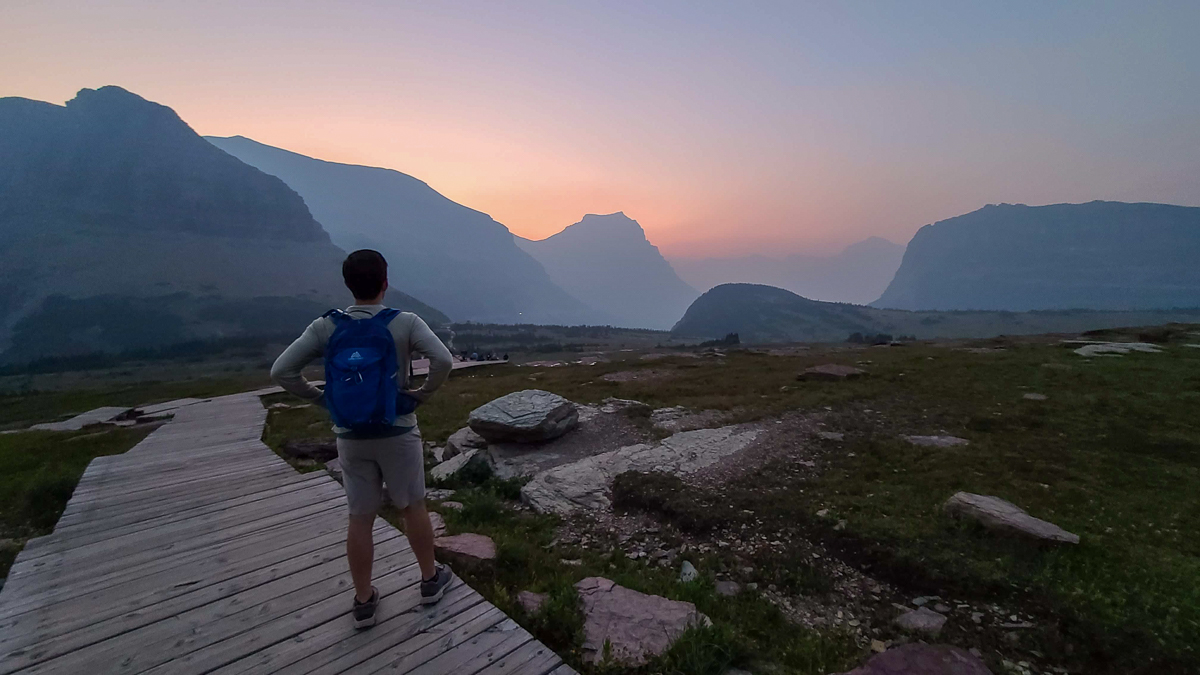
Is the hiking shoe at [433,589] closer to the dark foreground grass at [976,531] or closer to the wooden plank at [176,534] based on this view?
the dark foreground grass at [976,531]

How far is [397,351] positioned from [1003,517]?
8.09 metres

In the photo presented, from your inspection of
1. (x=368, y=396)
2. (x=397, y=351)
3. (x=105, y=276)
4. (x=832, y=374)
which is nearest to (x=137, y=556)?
(x=368, y=396)

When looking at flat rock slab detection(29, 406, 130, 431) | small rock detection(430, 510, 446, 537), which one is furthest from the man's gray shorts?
flat rock slab detection(29, 406, 130, 431)

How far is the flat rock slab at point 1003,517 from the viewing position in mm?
6312

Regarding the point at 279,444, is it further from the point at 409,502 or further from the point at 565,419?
the point at 409,502

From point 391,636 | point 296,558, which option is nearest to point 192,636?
point 296,558

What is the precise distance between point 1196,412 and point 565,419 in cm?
1563

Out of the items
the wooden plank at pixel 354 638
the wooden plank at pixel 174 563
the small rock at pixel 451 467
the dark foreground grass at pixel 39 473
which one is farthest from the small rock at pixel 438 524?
the dark foreground grass at pixel 39 473

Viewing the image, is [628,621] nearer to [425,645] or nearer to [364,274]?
[425,645]

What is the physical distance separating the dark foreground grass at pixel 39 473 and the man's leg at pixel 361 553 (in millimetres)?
6074

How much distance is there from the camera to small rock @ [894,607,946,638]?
5177 mm

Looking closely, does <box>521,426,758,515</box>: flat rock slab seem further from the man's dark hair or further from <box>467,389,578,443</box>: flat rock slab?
the man's dark hair

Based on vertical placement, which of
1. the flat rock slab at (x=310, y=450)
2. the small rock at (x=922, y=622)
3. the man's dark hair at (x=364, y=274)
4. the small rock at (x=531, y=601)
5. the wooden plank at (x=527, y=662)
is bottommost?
the small rock at (x=922, y=622)

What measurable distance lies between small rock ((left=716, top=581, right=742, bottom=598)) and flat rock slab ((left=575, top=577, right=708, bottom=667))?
1.17m
